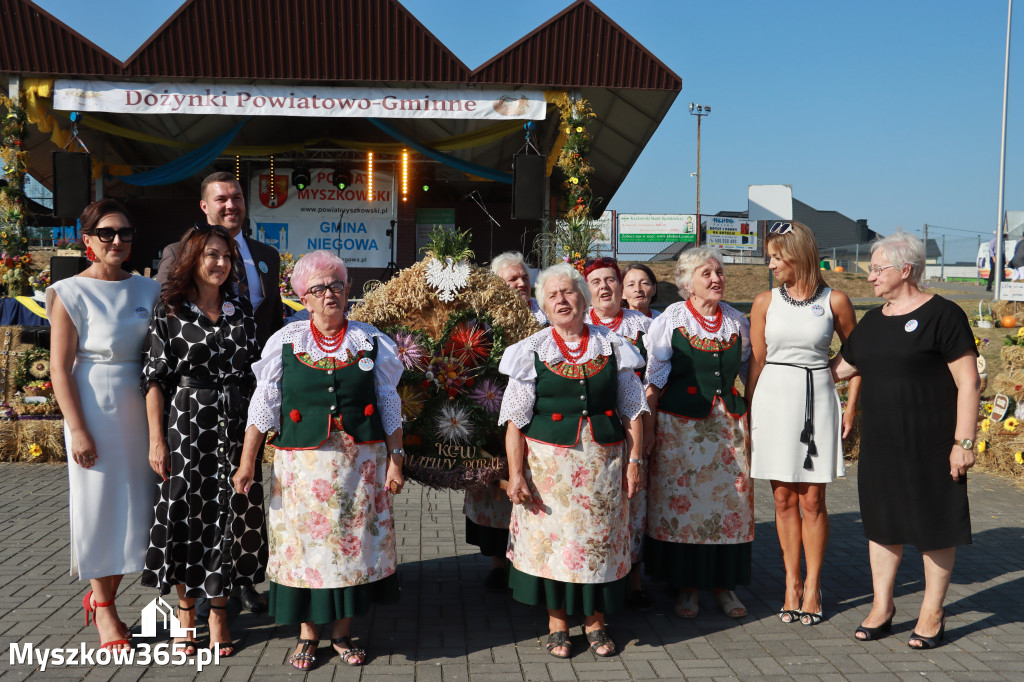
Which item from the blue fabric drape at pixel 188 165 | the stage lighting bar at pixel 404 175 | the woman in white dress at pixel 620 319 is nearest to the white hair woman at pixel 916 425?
the woman in white dress at pixel 620 319

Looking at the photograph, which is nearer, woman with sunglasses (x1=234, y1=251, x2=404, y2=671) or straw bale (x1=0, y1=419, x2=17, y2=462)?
woman with sunglasses (x1=234, y1=251, x2=404, y2=671)

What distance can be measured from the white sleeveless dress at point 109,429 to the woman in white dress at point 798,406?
2.92 metres

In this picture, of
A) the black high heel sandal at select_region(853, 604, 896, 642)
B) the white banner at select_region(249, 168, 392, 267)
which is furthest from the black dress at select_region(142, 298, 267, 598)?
the white banner at select_region(249, 168, 392, 267)

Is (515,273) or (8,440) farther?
(8,440)

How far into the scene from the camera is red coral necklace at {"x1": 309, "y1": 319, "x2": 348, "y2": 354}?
11.4ft

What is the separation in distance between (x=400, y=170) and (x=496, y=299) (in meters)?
12.9

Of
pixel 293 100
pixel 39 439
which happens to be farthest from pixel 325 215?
pixel 39 439

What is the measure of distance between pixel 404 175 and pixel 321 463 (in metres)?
12.7

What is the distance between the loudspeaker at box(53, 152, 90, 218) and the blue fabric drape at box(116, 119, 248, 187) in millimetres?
1918

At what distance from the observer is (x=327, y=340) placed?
138 inches

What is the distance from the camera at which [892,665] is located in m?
3.54

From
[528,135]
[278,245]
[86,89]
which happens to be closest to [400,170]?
[278,245]

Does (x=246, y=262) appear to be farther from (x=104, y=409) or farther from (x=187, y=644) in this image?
(x=187, y=644)

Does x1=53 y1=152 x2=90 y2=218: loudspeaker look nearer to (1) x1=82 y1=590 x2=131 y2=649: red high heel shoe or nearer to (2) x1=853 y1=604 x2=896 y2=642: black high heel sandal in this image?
(1) x1=82 y1=590 x2=131 y2=649: red high heel shoe
